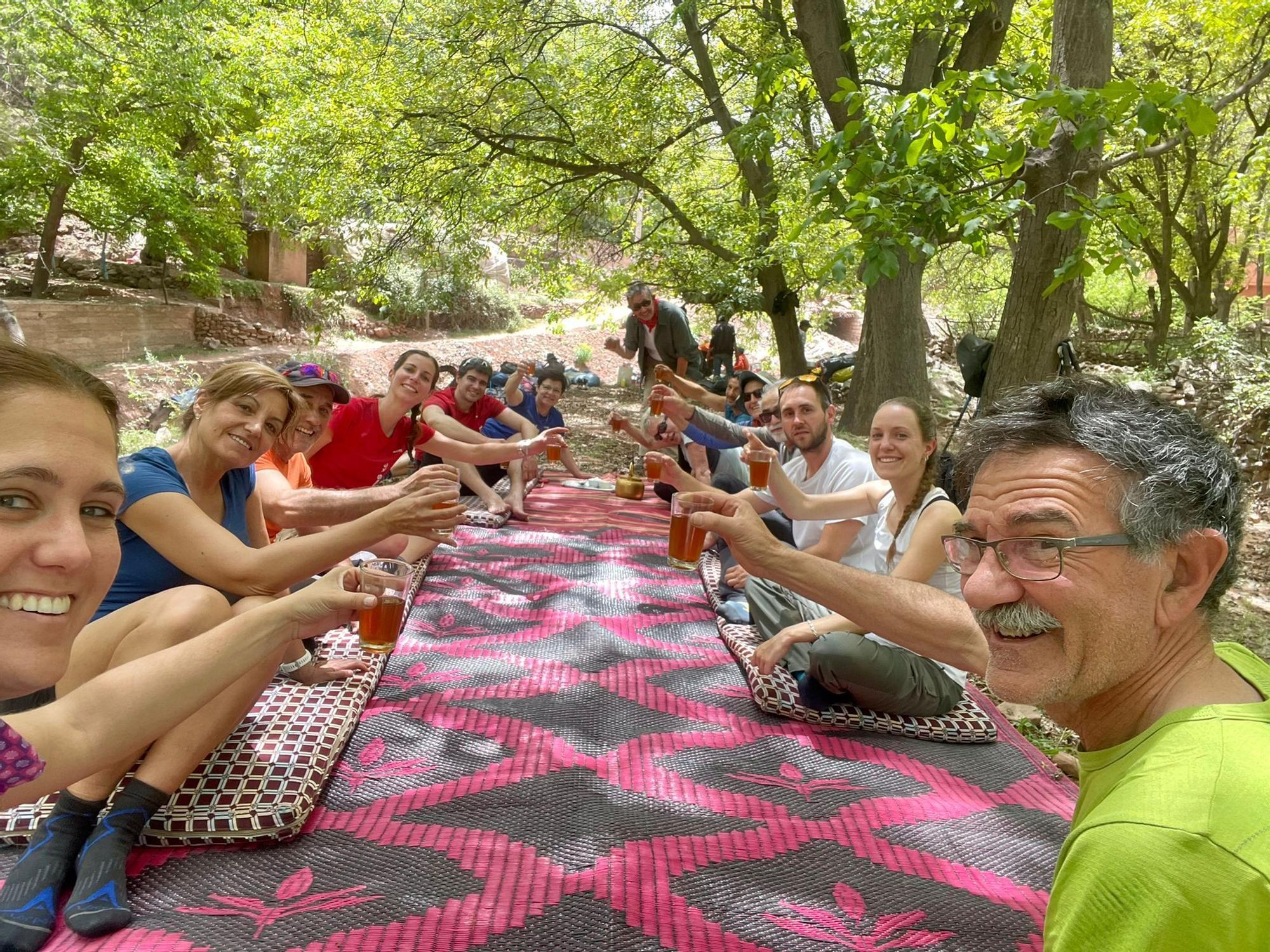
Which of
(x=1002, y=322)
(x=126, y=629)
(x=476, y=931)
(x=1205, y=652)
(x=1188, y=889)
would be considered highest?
(x=1002, y=322)

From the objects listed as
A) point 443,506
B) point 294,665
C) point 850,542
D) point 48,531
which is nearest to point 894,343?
point 850,542

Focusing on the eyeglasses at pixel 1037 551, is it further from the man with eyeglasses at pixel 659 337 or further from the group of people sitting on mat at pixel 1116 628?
the man with eyeglasses at pixel 659 337

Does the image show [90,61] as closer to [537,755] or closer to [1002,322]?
[1002,322]

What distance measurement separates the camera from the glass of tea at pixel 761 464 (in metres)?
4.13

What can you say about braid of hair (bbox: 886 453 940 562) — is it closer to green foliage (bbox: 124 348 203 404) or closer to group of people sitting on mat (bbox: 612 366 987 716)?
group of people sitting on mat (bbox: 612 366 987 716)

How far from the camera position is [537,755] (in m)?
2.77

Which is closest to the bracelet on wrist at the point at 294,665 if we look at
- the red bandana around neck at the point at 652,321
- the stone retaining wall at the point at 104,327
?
the red bandana around neck at the point at 652,321

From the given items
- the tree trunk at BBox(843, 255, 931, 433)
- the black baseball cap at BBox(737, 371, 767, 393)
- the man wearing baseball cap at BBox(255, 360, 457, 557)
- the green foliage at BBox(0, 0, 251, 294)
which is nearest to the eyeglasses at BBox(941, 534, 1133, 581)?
the man wearing baseball cap at BBox(255, 360, 457, 557)

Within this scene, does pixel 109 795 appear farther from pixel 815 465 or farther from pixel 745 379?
pixel 745 379

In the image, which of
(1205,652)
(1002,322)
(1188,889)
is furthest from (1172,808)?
(1002,322)

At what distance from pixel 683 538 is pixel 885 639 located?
2.79 feet

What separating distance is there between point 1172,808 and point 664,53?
13.0 metres

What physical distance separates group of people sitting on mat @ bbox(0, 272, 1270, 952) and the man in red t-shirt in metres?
3.12

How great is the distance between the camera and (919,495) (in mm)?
3412
